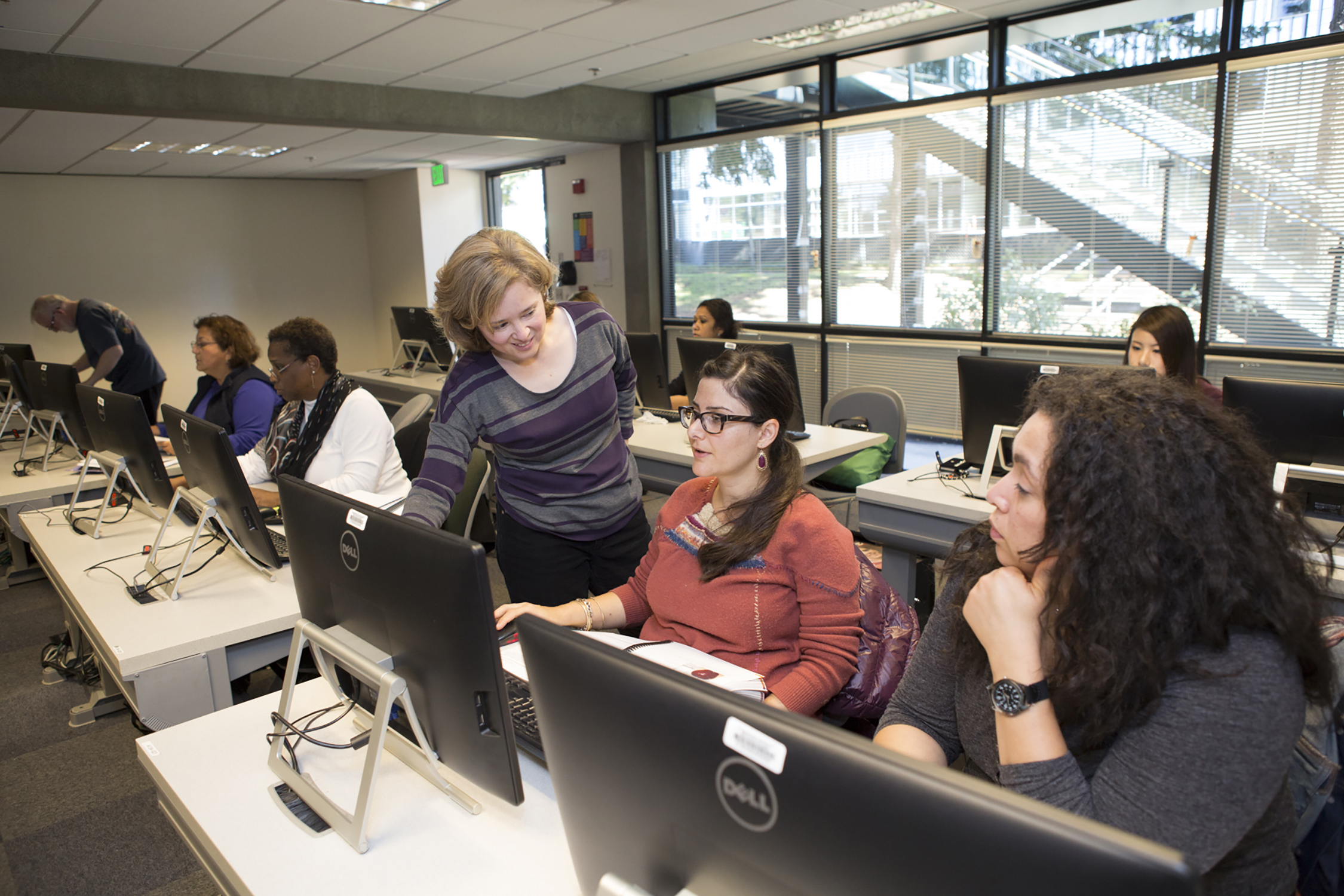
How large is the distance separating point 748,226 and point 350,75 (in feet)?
9.42

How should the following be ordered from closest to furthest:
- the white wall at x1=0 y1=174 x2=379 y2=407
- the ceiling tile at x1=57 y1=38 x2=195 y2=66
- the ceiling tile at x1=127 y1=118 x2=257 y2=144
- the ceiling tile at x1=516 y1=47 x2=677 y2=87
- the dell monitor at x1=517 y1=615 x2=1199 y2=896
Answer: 1. the dell monitor at x1=517 y1=615 x2=1199 y2=896
2. the ceiling tile at x1=57 y1=38 x2=195 y2=66
3. the ceiling tile at x1=516 y1=47 x2=677 y2=87
4. the ceiling tile at x1=127 y1=118 x2=257 y2=144
5. the white wall at x1=0 y1=174 x2=379 y2=407

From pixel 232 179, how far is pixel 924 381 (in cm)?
709

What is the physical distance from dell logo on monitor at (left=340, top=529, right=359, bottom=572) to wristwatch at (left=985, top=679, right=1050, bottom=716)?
31.0 inches

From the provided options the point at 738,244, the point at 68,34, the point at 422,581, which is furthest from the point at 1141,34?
the point at 68,34

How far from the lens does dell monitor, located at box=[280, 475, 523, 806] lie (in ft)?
3.11

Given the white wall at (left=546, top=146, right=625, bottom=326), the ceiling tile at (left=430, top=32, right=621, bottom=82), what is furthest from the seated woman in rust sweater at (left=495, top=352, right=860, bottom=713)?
the white wall at (left=546, top=146, right=625, bottom=326)

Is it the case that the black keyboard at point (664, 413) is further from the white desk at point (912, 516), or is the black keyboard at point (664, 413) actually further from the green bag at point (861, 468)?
the white desk at point (912, 516)

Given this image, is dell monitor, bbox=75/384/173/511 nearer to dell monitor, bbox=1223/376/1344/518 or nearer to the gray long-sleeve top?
the gray long-sleeve top

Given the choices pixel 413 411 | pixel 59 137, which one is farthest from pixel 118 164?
pixel 413 411

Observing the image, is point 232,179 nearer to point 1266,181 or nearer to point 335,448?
point 335,448

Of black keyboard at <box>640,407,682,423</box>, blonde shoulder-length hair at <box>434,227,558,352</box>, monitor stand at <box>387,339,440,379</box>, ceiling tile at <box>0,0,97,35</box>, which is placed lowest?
black keyboard at <box>640,407,682,423</box>

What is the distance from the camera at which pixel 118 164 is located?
7219 millimetres

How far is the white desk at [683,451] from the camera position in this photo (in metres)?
3.26

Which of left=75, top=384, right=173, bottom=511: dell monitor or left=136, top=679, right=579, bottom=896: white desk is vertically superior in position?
left=75, top=384, right=173, bottom=511: dell monitor
